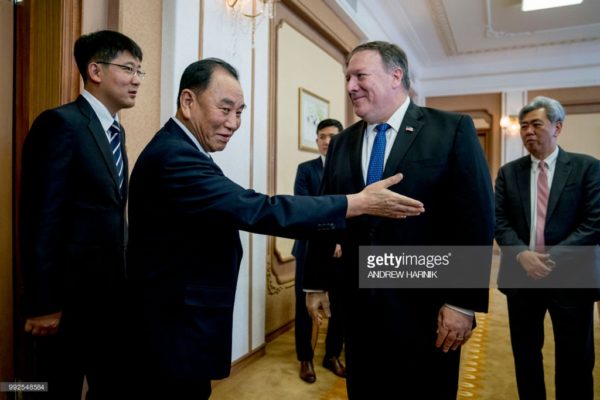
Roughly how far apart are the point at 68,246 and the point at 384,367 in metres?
1.22

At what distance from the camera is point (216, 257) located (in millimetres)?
1250

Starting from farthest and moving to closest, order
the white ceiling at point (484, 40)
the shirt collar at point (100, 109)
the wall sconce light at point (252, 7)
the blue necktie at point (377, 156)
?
the white ceiling at point (484, 40) < the wall sconce light at point (252, 7) < the shirt collar at point (100, 109) < the blue necktie at point (377, 156)

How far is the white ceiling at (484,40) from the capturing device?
591 centimetres

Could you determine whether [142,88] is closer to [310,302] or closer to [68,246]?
[68,246]

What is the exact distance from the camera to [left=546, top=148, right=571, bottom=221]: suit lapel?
7.08 ft

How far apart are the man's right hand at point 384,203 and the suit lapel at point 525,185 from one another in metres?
1.32

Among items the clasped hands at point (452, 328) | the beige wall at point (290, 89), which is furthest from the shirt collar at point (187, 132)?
the beige wall at point (290, 89)

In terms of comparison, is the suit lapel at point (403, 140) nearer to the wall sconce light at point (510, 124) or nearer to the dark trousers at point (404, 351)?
the dark trousers at point (404, 351)

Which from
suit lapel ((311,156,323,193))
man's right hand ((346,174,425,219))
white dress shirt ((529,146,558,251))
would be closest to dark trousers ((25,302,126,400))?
man's right hand ((346,174,425,219))

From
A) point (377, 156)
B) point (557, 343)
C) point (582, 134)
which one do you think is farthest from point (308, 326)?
point (582, 134)

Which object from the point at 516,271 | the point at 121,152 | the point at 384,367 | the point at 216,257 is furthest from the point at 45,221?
the point at 516,271

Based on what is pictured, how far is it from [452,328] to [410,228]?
0.36 m

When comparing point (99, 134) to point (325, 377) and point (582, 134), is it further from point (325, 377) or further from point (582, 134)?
point (582, 134)

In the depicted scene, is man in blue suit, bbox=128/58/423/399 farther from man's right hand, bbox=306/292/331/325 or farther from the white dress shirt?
the white dress shirt
